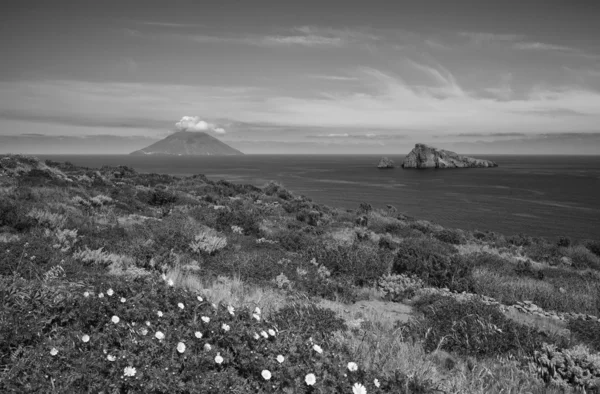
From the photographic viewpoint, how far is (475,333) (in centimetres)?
539

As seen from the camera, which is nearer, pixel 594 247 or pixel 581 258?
pixel 581 258

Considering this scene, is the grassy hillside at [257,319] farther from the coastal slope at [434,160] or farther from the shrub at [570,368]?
the coastal slope at [434,160]

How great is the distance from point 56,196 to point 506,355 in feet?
52.6

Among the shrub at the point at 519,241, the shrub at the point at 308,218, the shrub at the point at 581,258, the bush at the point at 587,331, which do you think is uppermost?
the bush at the point at 587,331

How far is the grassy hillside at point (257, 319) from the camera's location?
3.10 m

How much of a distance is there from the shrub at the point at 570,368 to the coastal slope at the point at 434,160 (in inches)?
6883

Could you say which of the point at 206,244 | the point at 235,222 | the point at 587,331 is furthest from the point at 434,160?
the point at 587,331

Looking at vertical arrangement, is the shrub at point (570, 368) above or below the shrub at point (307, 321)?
below

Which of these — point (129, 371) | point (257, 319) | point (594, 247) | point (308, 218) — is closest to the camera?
point (129, 371)

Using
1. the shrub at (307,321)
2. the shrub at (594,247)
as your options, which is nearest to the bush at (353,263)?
the shrub at (307,321)

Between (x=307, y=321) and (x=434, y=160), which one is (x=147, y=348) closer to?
(x=307, y=321)

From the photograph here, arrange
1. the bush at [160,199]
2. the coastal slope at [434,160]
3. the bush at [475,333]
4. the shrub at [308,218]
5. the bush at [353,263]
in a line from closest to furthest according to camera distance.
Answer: the bush at [475,333] → the bush at [353,263] → the bush at [160,199] → the shrub at [308,218] → the coastal slope at [434,160]

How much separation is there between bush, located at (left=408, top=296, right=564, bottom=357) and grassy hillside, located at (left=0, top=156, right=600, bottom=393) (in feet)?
0.08

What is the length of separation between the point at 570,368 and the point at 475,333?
46.7 inches
